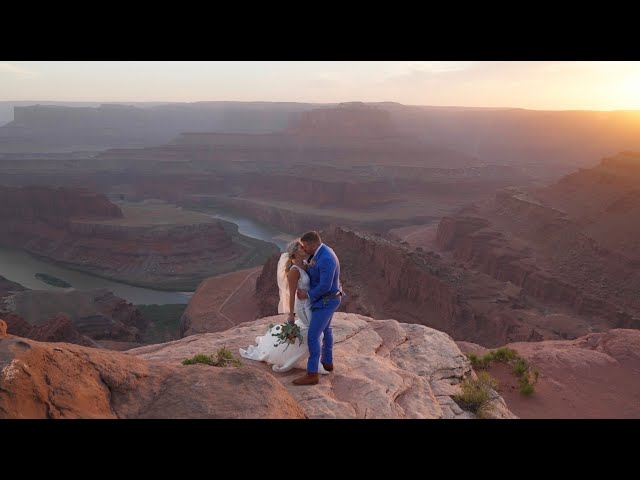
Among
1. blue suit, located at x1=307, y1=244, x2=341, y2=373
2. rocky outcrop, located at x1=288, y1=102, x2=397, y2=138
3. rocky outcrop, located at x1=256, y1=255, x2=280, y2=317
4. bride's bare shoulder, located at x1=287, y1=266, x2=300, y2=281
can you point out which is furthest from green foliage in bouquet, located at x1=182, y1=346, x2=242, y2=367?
rocky outcrop, located at x1=288, y1=102, x2=397, y2=138

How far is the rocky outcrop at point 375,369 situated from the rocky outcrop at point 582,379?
1.59m

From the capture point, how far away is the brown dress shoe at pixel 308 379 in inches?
206

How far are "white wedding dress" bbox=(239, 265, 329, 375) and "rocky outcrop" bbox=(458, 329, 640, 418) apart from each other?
3960mm

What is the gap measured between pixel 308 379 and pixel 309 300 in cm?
88

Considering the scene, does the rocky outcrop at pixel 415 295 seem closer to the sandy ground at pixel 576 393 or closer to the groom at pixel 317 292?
the sandy ground at pixel 576 393

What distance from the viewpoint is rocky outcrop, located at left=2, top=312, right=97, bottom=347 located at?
1786cm

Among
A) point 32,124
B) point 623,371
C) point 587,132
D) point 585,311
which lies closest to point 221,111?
point 32,124

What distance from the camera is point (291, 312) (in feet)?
18.0

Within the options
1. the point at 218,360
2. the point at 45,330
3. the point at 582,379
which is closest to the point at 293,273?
the point at 218,360

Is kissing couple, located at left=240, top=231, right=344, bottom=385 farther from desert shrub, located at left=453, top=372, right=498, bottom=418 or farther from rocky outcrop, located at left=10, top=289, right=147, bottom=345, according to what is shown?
rocky outcrop, located at left=10, top=289, right=147, bottom=345

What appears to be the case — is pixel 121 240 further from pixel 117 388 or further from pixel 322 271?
pixel 117 388

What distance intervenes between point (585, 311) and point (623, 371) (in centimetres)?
1728

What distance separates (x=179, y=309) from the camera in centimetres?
3316

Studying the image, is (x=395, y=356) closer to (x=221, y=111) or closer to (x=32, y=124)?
(x=32, y=124)
